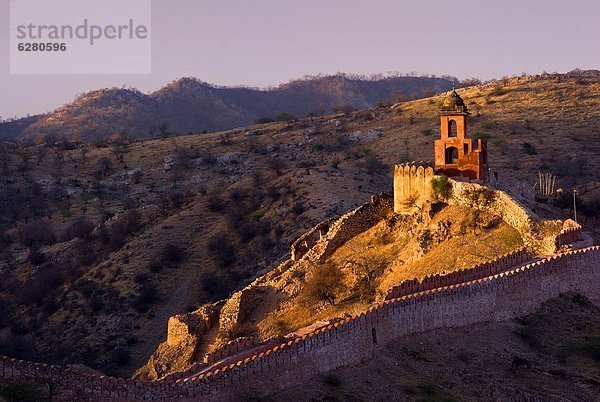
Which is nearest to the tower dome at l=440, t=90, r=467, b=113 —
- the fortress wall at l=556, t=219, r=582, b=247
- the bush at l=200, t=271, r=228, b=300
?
the fortress wall at l=556, t=219, r=582, b=247

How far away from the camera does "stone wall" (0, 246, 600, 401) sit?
1731cm

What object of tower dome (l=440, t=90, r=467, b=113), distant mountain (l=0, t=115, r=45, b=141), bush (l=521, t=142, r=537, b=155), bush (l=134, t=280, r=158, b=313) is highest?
distant mountain (l=0, t=115, r=45, b=141)

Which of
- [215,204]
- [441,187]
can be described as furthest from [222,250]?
[441,187]

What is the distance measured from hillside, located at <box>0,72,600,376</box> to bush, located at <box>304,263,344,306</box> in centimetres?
627

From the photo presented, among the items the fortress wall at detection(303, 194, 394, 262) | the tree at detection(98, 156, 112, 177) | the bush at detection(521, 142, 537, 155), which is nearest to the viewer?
the fortress wall at detection(303, 194, 394, 262)

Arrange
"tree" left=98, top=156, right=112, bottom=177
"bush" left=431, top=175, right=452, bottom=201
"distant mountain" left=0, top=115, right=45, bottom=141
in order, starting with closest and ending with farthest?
"bush" left=431, top=175, right=452, bottom=201 → "tree" left=98, top=156, right=112, bottom=177 → "distant mountain" left=0, top=115, right=45, bottom=141

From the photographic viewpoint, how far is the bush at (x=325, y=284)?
31.6 metres

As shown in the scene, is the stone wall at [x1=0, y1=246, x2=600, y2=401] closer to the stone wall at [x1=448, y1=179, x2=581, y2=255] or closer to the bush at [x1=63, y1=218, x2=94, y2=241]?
the stone wall at [x1=448, y1=179, x2=581, y2=255]

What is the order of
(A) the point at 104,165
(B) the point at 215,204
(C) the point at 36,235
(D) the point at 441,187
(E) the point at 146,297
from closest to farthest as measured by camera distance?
(D) the point at 441,187 < (E) the point at 146,297 < (B) the point at 215,204 < (C) the point at 36,235 < (A) the point at 104,165

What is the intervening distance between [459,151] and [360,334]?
1475 centimetres

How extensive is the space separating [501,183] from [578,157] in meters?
30.3

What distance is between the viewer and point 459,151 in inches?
1337

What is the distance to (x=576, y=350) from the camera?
914 inches

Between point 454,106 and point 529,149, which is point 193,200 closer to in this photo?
point 529,149
